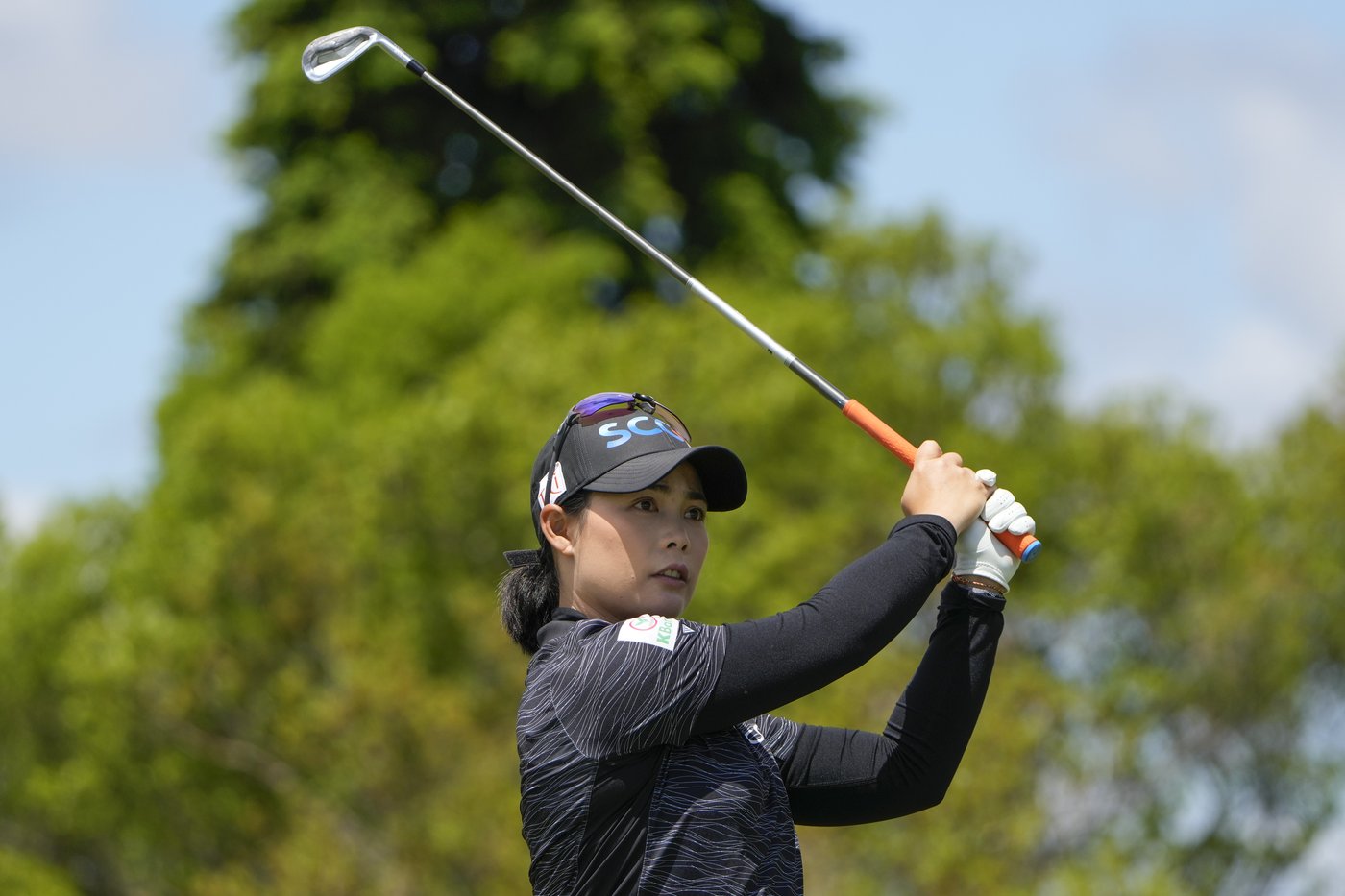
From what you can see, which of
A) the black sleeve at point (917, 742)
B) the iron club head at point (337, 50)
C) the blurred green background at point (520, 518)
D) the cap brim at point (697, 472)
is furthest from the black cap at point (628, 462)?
the blurred green background at point (520, 518)

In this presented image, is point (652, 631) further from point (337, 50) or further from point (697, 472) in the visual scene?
point (337, 50)

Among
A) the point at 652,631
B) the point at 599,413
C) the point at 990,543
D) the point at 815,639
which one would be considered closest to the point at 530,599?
the point at 599,413

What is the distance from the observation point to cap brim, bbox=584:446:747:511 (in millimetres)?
3564

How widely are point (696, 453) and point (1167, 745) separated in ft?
70.2

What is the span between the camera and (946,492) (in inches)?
142

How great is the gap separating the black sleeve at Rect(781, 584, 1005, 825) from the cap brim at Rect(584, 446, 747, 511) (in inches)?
17.2

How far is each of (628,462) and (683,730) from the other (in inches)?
20.1

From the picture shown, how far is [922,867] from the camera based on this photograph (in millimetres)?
17438

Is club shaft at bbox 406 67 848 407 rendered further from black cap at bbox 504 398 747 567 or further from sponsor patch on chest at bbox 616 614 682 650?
sponsor patch on chest at bbox 616 614 682 650

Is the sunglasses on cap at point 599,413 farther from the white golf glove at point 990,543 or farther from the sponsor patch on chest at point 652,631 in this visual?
the white golf glove at point 990,543

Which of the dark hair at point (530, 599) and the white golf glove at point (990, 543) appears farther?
the dark hair at point (530, 599)

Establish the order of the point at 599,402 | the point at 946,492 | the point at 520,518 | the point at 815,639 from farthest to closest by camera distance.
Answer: the point at 520,518
the point at 599,402
the point at 946,492
the point at 815,639

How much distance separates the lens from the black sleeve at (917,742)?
3719 mm

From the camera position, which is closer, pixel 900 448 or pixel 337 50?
pixel 900 448
